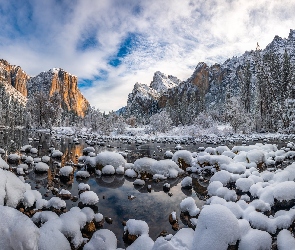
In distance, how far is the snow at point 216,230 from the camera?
12.9 ft

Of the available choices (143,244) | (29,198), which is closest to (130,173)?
(29,198)

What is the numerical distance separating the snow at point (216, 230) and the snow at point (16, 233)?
2.89m

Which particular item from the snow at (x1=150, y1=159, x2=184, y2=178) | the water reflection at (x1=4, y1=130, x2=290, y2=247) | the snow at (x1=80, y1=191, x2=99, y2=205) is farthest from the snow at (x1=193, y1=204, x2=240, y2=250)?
the snow at (x1=150, y1=159, x2=184, y2=178)

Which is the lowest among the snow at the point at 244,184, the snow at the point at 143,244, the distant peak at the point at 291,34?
the snow at the point at 143,244

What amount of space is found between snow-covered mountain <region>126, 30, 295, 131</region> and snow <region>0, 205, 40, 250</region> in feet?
107

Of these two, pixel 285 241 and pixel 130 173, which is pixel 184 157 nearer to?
pixel 130 173

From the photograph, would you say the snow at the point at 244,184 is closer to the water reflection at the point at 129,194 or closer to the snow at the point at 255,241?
the water reflection at the point at 129,194

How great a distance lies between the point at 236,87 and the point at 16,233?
13819 centimetres

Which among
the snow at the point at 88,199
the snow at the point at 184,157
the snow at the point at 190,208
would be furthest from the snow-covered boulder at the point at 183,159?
the snow at the point at 88,199

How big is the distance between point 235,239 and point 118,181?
6.18 m

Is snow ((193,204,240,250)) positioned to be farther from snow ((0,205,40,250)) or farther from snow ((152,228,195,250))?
snow ((0,205,40,250))

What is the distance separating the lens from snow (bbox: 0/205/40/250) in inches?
148

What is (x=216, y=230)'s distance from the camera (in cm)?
407

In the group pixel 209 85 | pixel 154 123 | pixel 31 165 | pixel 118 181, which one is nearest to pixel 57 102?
pixel 154 123
